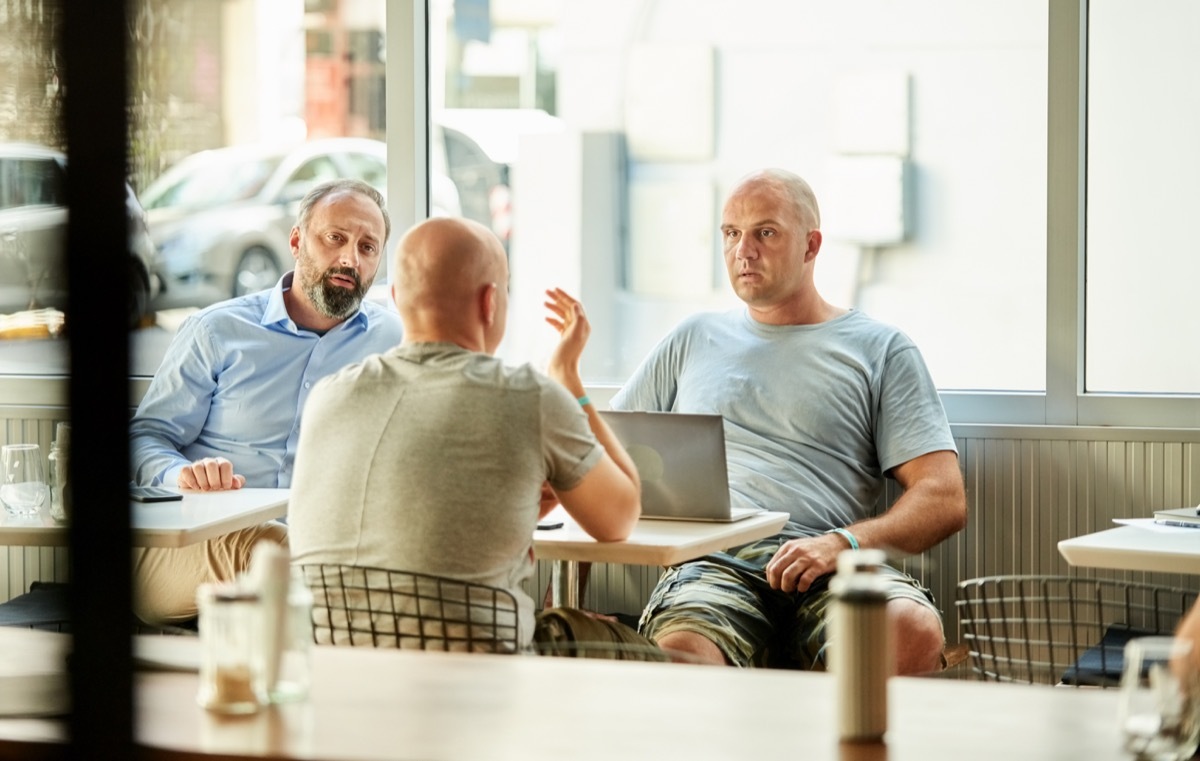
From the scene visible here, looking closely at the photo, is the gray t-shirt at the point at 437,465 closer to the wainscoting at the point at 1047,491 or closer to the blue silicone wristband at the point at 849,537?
the blue silicone wristband at the point at 849,537

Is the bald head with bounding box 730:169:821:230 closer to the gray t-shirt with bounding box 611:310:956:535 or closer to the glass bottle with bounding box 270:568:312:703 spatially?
the gray t-shirt with bounding box 611:310:956:535

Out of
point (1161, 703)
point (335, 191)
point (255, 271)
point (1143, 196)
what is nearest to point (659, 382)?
point (335, 191)

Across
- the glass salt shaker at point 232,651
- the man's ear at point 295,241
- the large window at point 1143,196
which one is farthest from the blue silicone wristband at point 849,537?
the glass salt shaker at point 232,651

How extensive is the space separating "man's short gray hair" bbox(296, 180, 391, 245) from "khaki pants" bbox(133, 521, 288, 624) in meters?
0.98

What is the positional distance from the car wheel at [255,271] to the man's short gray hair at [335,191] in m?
0.64

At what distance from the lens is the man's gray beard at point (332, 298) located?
4.08 meters

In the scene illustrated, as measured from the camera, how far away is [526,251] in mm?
4609

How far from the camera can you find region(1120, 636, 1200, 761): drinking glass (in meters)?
1.39

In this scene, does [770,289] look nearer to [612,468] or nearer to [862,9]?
[862,9]

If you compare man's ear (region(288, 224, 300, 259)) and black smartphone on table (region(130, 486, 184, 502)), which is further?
man's ear (region(288, 224, 300, 259))

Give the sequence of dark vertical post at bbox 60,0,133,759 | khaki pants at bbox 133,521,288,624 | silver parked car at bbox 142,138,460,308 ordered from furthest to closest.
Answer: silver parked car at bbox 142,138,460,308 < khaki pants at bbox 133,521,288,624 < dark vertical post at bbox 60,0,133,759

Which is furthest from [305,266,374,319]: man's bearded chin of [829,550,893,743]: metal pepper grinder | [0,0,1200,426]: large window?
[829,550,893,743]: metal pepper grinder

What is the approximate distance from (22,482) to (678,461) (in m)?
1.46

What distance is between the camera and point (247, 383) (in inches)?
161
